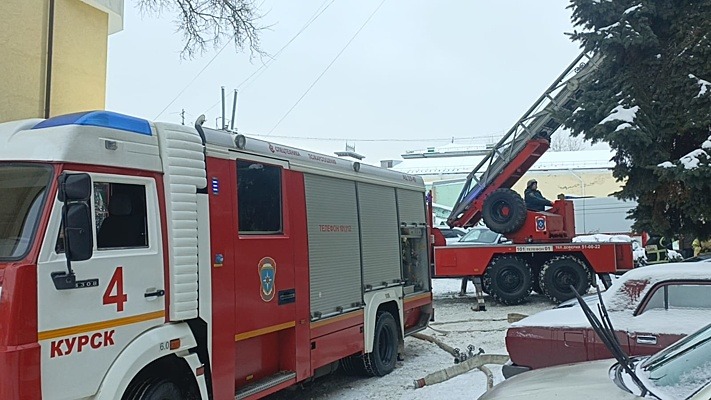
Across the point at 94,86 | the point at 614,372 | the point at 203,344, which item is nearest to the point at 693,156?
the point at 614,372

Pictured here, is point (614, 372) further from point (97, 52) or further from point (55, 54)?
point (97, 52)

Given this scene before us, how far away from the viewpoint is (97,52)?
1056cm

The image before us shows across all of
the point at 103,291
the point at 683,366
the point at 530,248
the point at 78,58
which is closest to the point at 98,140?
the point at 103,291

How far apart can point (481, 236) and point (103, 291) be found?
14154mm

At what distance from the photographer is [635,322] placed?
5488 mm

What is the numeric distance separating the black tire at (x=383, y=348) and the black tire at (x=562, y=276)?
685 cm

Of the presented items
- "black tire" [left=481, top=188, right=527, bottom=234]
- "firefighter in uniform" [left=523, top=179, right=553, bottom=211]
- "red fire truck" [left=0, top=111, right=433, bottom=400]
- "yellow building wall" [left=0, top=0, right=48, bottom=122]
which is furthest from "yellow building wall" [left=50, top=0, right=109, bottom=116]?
"firefighter in uniform" [left=523, top=179, right=553, bottom=211]

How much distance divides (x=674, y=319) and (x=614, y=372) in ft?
7.14

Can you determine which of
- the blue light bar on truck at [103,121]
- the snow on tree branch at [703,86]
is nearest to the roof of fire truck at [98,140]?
the blue light bar on truck at [103,121]

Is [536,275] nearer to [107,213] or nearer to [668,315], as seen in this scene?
[668,315]

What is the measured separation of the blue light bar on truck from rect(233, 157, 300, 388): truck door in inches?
44.5

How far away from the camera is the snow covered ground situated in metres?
7.37

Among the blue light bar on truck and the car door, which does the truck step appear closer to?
the blue light bar on truck

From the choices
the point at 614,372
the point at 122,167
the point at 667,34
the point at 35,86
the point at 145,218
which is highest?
the point at 667,34
